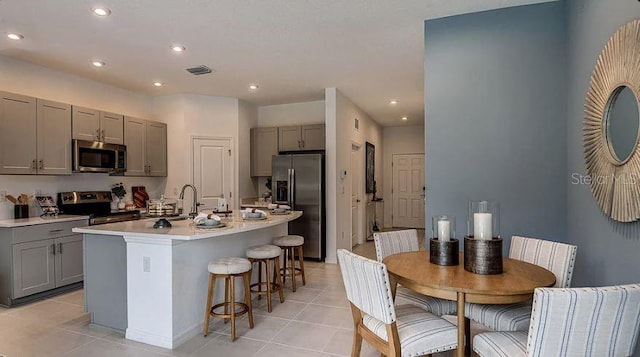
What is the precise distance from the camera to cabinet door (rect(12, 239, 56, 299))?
345 cm

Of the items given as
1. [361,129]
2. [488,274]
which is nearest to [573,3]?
[488,274]

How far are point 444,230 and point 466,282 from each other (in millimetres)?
416

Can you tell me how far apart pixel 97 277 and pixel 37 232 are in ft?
4.23

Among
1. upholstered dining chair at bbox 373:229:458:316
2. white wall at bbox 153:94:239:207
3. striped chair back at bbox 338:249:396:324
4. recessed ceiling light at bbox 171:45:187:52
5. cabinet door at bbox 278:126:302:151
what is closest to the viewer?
striped chair back at bbox 338:249:396:324

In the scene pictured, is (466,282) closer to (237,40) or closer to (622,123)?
(622,123)

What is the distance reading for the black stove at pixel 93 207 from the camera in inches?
170

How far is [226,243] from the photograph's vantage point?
3.28 metres

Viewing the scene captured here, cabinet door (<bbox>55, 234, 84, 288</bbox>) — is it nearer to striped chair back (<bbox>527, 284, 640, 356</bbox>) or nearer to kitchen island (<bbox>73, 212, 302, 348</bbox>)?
kitchen island (<bbox>73, 212, 302, 348</bbox>)

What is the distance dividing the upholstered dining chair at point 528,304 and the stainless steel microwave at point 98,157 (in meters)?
4.68

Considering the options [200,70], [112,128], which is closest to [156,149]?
[112,128]

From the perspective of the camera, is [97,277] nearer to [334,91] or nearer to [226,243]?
[226,243]

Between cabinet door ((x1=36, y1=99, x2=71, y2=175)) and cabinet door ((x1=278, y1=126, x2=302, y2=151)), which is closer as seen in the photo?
cabinet door ((x1=36, y1=99, x2=71, y2=175))

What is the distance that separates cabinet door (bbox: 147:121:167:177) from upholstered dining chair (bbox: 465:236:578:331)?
4968mm

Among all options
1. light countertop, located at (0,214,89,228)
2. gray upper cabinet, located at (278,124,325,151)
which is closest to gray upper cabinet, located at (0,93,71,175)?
light countertop, located at (0,214,89,228)
